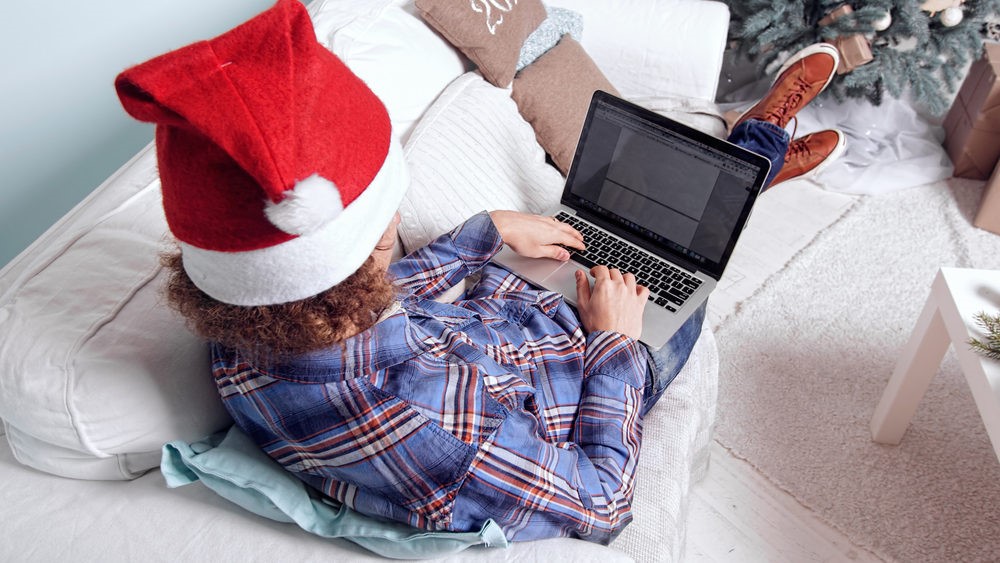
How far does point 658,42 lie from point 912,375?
1.02 m

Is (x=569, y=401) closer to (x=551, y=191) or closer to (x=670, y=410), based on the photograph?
(x=670, y=410)

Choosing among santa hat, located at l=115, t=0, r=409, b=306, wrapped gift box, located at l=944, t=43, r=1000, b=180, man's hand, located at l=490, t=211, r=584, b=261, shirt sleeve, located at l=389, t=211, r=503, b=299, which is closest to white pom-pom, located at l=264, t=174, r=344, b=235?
santa hat, located at l=115, t=0, r=409, b=306

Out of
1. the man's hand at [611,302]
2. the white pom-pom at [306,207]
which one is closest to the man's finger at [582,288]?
the man's hand at [611,302]

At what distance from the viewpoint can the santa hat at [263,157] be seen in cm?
66

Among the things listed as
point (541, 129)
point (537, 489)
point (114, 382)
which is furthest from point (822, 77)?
point (114, 382)

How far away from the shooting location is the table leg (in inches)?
58.8

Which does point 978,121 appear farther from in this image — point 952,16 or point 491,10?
point 491,10

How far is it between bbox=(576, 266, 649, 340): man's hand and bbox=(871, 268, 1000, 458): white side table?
1.90ft

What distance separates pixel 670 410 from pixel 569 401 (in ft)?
0.84

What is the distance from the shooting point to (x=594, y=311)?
1.26 meters

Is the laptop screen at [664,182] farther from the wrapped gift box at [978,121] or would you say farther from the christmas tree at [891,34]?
the wrapped gift box at [978,121]

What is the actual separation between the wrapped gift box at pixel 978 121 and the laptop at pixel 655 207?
1446mm

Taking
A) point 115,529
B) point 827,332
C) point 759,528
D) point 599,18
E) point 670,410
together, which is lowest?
point 759,528

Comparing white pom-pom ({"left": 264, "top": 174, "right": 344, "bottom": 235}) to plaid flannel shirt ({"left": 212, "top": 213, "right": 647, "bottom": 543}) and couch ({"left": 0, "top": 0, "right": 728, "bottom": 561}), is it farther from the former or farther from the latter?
couch ({"left": 0, "top": 0, "right": 728, "bottom": 561})
